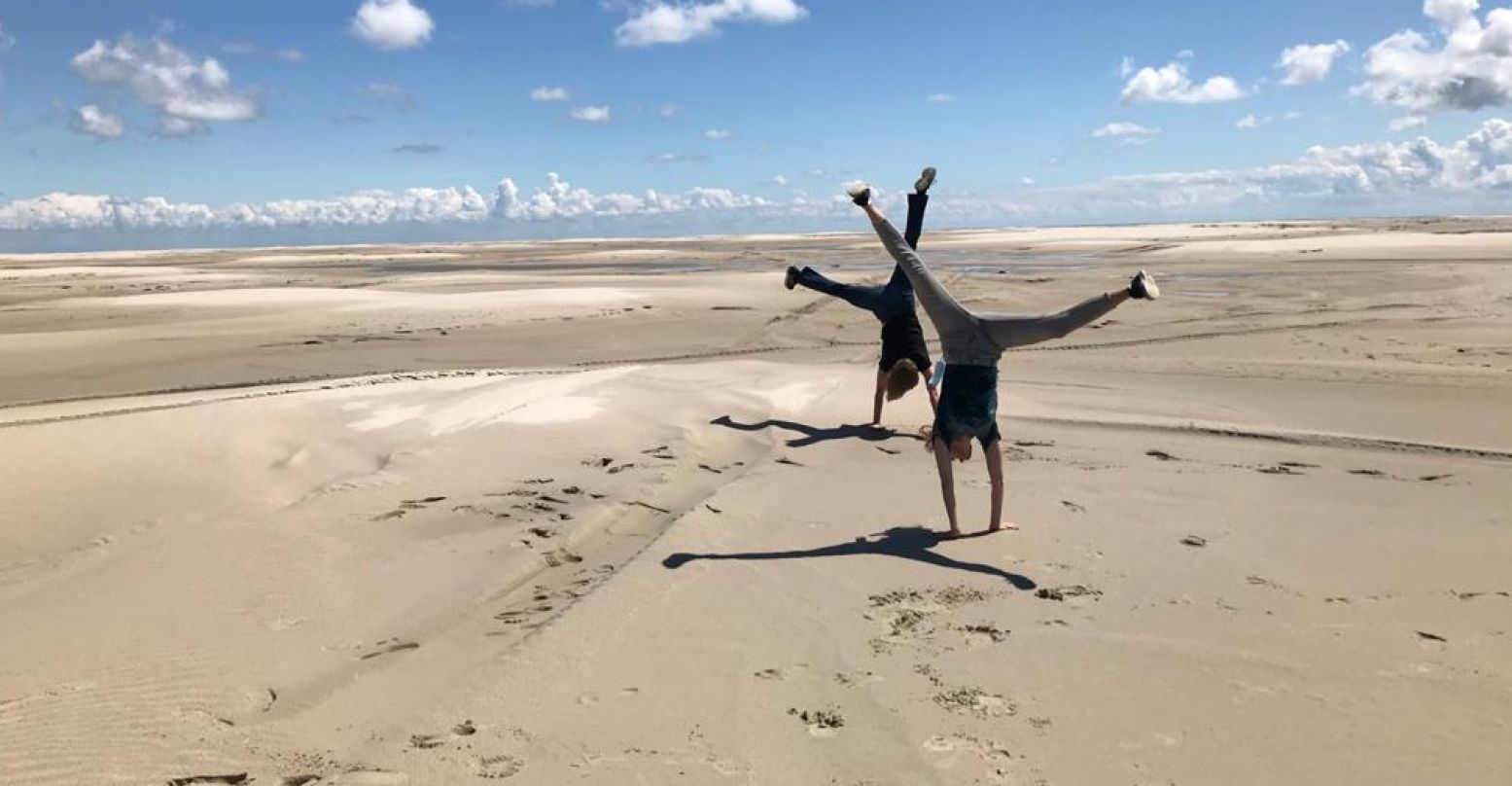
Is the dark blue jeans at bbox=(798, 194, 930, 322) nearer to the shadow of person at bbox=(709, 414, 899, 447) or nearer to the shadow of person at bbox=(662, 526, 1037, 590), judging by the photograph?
the shadow of person at bbox=(709, 414, 899, 447)

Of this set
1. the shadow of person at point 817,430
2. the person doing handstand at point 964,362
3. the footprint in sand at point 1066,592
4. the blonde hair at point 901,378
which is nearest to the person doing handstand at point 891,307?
the shadow of person at point 817,430

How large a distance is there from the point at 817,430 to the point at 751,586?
4262mm

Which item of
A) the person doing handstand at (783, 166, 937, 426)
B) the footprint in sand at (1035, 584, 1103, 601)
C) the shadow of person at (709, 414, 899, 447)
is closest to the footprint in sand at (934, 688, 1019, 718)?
the footprint in sand at (1035, 584, 1103, 601)

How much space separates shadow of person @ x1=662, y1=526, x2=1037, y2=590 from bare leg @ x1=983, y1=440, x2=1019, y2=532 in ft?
0.68

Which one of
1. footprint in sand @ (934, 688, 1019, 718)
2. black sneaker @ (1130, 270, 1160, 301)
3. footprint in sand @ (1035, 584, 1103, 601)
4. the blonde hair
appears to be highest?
black sneaker @ (1130, 270, 1160, 301)

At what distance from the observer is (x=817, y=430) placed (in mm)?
9422

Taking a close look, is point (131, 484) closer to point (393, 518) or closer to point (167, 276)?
point (393, 518)

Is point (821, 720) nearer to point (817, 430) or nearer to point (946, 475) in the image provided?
point (946, 475)

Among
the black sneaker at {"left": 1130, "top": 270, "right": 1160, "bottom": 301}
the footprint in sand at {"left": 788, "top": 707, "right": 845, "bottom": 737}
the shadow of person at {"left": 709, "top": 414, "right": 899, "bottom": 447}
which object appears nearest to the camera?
the footprint in sand at {"left": 788, "top": 707, "right": 845, "bottom": 737}

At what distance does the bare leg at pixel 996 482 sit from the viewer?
5.95 m

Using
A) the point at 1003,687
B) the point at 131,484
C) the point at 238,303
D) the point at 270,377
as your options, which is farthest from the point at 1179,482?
the point at 238,303

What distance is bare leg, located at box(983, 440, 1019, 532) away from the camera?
19.5 feet

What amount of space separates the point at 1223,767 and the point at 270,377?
15.2 m

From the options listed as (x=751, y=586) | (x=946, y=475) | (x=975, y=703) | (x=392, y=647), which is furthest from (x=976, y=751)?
(x=392, y=647)
